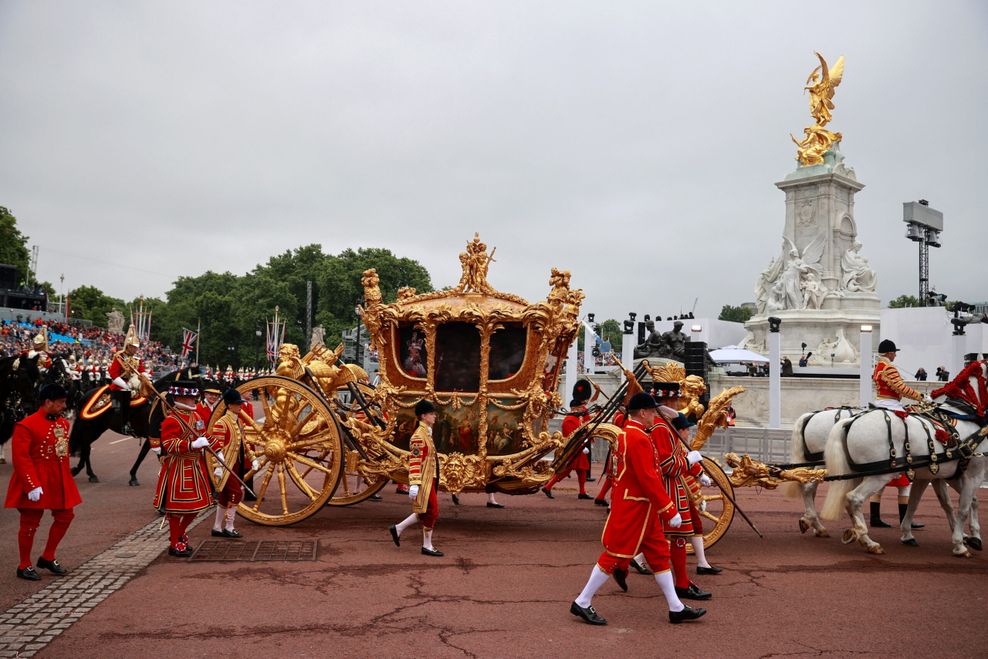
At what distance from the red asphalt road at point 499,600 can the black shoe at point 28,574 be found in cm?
8

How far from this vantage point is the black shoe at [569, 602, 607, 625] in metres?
5.76

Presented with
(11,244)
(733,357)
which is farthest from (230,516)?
(11,244)

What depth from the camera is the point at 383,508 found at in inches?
432

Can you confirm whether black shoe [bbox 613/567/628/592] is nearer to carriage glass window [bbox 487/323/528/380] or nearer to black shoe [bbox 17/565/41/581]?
carriage glass window [bbox 487/323/528/380]

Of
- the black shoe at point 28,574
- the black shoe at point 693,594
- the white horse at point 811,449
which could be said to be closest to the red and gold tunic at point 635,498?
the black shoe at point 693,594

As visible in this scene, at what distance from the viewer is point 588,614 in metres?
5.77

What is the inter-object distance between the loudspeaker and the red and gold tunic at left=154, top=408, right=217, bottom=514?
56910 millimetres

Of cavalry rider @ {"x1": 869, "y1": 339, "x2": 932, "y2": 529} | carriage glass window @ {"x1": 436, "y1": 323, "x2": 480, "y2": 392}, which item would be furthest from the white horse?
carriage glass window @ {"x1": 436, "y1": 323, "x2": 480, "y2": 392}

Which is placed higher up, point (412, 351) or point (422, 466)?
point (412, 351)

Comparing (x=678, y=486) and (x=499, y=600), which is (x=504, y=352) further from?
(x=499, y=600)

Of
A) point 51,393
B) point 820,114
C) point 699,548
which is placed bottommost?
point 699,548

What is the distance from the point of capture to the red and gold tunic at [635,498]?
563 centimetres

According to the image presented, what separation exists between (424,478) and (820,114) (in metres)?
37.2

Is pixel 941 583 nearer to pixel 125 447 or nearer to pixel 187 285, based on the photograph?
pixel 125 447
